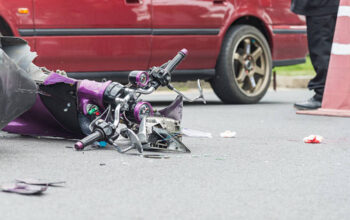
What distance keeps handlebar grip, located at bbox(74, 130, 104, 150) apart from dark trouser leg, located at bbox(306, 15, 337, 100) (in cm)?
363

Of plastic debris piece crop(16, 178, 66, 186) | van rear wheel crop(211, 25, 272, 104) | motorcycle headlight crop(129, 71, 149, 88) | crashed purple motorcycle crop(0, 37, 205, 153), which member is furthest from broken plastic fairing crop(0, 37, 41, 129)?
van rear wheel crop(211, 25, 272, 104)

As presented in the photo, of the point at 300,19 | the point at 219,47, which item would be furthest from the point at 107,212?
the point at 300,19

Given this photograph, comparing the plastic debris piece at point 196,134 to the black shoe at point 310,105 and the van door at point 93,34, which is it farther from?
the black shoe at point 310,105

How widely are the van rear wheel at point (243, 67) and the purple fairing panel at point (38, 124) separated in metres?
3.73

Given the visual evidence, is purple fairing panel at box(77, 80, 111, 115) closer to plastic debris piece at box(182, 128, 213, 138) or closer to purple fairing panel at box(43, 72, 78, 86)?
purple fairing panel at box(43, 72, 78, 86)

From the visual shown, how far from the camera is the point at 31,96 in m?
4.57

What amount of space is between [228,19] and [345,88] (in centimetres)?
179

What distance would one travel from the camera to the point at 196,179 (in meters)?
3.69

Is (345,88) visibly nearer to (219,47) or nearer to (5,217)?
(219,47)

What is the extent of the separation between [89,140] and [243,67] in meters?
4.49

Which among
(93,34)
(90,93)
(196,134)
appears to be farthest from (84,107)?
(93,34)

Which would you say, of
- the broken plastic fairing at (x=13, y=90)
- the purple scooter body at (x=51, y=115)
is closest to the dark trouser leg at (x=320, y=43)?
the purple scooter body at (x=51, y=115)

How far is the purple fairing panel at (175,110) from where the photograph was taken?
16.0 feet

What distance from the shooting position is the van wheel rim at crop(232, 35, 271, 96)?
8.77 metres
